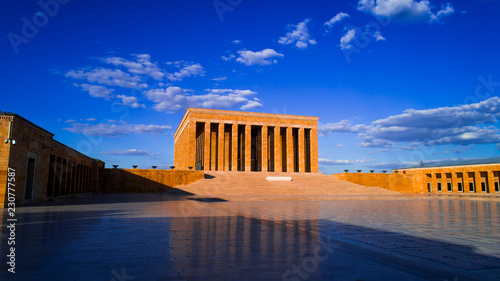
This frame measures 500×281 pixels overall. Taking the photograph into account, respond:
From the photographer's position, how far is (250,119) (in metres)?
46.8

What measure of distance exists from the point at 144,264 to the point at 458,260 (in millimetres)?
4584

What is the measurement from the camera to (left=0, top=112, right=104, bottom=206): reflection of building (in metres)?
13.9

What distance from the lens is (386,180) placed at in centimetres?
4175

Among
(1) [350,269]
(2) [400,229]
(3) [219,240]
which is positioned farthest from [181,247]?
(2) [400,229]

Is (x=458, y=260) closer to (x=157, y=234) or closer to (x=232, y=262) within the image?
(x=232, y=262)

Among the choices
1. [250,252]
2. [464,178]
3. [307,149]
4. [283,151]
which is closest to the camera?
[250,252]

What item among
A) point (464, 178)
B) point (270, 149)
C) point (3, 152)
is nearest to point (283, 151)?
point (270, 149)

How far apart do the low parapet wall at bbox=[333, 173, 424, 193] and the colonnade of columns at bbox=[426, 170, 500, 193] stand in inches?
469

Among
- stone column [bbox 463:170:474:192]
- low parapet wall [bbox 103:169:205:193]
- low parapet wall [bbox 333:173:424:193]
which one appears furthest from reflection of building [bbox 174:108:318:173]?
stone column [bbox 463:170:474:192]

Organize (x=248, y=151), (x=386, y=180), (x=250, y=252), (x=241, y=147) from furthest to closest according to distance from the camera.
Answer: (x=241, y=147), (x=248, y=151), (x=386, y=180), (x=250, y=252)

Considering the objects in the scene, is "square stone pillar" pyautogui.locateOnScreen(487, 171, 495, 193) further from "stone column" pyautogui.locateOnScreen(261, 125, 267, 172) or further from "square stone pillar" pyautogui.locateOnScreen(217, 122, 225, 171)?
"square stone pillar" pyautogui.locateOnScreen(217, 122, 225, 171)

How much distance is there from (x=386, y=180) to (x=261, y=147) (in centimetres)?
1761

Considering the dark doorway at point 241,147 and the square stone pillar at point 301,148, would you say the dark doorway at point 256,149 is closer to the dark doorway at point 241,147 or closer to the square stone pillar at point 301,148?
the dark doorway at point 241,147

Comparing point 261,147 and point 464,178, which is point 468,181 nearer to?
point 464,178
